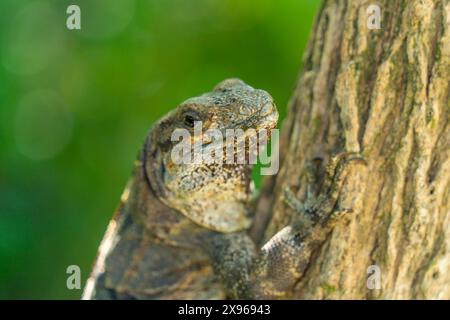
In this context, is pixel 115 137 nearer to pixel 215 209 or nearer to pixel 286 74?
pixel 286 74

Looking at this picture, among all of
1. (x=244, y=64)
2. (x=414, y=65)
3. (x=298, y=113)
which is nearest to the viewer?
(x=414, y=65)

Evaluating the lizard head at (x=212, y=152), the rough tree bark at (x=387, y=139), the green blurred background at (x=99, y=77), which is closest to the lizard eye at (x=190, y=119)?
the lizard head at (x=212, y=152)

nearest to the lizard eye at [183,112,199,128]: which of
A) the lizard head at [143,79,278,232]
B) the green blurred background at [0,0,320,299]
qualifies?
the lizard head at [143,79,278,232]

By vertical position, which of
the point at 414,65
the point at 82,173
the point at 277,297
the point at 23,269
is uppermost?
the point at 414,65

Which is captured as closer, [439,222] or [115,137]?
[439,222]

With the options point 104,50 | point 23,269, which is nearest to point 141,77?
point 104,50

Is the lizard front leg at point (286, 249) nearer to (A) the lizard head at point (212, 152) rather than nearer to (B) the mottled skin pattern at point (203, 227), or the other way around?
(B) the mottled skin pattern at point (203, 227)

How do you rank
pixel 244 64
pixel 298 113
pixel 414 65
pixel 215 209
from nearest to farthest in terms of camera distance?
1. pixel 414 65
2. pixel 298 113
3. pixel 215 209
4. pixel 244 64
